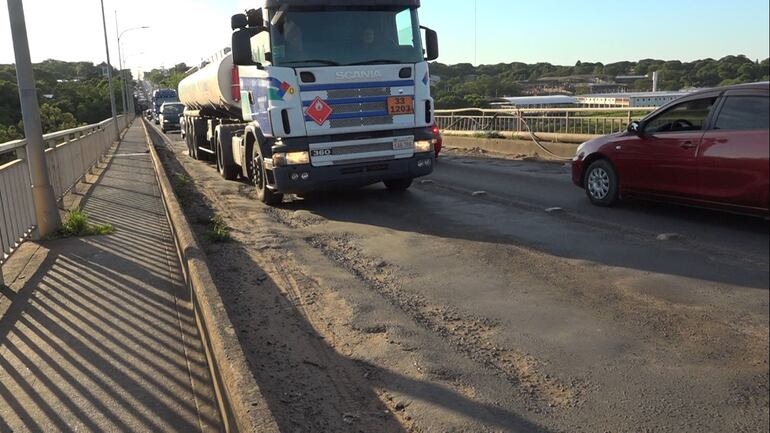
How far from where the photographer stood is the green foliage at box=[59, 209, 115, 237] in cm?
794

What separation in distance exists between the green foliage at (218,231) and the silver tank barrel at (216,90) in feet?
16.4

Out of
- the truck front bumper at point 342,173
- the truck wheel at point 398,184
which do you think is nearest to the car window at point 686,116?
the truck front bumper at point 342,173

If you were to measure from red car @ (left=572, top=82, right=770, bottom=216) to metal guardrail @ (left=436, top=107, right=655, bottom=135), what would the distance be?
34.8 feet

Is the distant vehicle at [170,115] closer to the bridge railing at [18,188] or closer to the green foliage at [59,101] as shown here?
the green foliage at [59,101]

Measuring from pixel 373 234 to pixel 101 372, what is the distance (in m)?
4.10

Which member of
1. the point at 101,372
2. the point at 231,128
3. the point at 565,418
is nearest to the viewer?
the point at 565,418

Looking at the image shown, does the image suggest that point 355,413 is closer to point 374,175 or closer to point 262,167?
point 374,175

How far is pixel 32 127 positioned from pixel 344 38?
418cm

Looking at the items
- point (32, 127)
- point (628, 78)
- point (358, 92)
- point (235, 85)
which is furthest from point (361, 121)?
point (628, 78)

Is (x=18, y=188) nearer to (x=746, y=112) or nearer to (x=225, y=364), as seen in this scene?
(x=225, y=364)

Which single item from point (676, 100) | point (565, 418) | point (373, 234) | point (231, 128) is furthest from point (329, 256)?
point (231, 128)

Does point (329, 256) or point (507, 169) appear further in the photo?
point (507, 169)

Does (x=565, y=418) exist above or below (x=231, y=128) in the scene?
below

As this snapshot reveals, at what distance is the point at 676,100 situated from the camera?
83.5 inches
